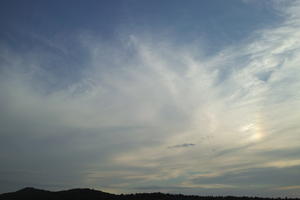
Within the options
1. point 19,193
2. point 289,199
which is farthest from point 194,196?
point 19,193

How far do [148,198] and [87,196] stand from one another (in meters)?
12.7

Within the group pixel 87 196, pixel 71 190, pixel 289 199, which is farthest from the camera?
pixel 71 190

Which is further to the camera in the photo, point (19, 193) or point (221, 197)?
point (19, 193)

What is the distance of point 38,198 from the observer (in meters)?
51.3

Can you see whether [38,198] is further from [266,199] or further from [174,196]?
[266,199]

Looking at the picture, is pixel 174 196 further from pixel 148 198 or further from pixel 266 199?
pixel 266 199

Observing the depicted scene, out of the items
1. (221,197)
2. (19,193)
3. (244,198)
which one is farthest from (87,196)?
(244,198)

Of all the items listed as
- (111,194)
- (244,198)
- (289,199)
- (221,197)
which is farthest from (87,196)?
(289,199)

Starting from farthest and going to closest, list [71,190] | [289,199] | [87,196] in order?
[71,190], [87,196], [289,199]

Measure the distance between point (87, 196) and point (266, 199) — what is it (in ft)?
111

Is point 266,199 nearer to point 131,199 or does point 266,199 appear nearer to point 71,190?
point 131,199

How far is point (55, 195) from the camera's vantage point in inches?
2047

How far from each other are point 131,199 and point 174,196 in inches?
317

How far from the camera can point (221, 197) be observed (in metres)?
46.8
